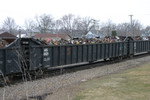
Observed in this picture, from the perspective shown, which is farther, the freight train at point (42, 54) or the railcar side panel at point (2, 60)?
the freight train at point (42, 54)

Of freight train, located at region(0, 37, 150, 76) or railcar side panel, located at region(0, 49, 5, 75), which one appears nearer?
railcar side panel, located at region(0, 49, 5, 75)

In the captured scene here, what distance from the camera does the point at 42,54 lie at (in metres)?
10.8

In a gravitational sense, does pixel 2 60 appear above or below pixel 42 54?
below

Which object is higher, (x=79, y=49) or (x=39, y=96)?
(x=79, y=49)

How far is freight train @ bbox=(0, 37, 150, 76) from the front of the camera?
8.78 m

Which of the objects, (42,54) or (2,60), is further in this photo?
(42,54)

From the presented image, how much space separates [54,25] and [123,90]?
87.0m

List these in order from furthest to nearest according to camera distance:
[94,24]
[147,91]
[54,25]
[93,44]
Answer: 1. [54,25]
2. [94,24]
3. [93,44]
4. [147,91]

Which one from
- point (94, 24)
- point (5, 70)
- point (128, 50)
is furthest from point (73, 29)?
point (5, 70)

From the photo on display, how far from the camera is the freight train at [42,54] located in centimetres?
878

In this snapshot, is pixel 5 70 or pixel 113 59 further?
pixel 113 59

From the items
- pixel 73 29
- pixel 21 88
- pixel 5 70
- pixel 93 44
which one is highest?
pixel 73 29

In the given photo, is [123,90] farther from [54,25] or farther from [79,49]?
[54,25]

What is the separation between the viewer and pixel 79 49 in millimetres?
13758
